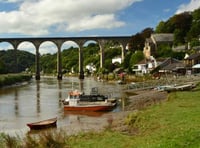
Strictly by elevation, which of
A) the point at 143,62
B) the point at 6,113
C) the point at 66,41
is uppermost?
the point at 66,41

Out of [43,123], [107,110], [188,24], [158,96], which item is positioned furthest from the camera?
[188,24]

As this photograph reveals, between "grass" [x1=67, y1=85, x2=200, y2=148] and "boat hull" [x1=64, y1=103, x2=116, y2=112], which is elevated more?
"grass" [x1=67, y1=85, x2=200, y2=148]

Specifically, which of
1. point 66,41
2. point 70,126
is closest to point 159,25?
point 66,41

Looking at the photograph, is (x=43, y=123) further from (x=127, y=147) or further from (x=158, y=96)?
(x=158, y=96)

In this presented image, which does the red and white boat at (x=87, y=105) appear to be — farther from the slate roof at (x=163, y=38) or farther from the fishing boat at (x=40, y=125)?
the slate roof at (x=163, y=38)

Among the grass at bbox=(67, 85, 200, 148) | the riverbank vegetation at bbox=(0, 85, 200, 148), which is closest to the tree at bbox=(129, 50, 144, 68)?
the grass at bbox=(67, 85, 200, 148)

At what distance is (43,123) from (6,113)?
39.2 feet

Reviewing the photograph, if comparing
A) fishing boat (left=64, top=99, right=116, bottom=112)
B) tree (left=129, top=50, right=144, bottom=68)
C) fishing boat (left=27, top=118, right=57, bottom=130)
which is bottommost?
fishing boat (left=27, top=118, right=57, bottom=130)

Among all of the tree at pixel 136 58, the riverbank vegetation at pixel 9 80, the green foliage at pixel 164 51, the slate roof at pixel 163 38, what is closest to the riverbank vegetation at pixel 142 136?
the riverbank vegetation at pixel 9 80

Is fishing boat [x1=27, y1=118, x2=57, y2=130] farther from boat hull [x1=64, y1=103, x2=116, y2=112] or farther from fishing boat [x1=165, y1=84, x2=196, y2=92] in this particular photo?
fishing boat [x1=165, y1=84, x2=196, y2=92]

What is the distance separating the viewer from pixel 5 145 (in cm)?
1577

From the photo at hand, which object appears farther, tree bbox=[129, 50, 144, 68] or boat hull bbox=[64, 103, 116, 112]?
tree bbox=[129, 50, 144, 68]

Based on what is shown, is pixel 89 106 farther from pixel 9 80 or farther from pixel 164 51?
pixel 164 51

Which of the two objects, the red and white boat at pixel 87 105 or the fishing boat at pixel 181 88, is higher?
the fishing boat at pixel 181 88
